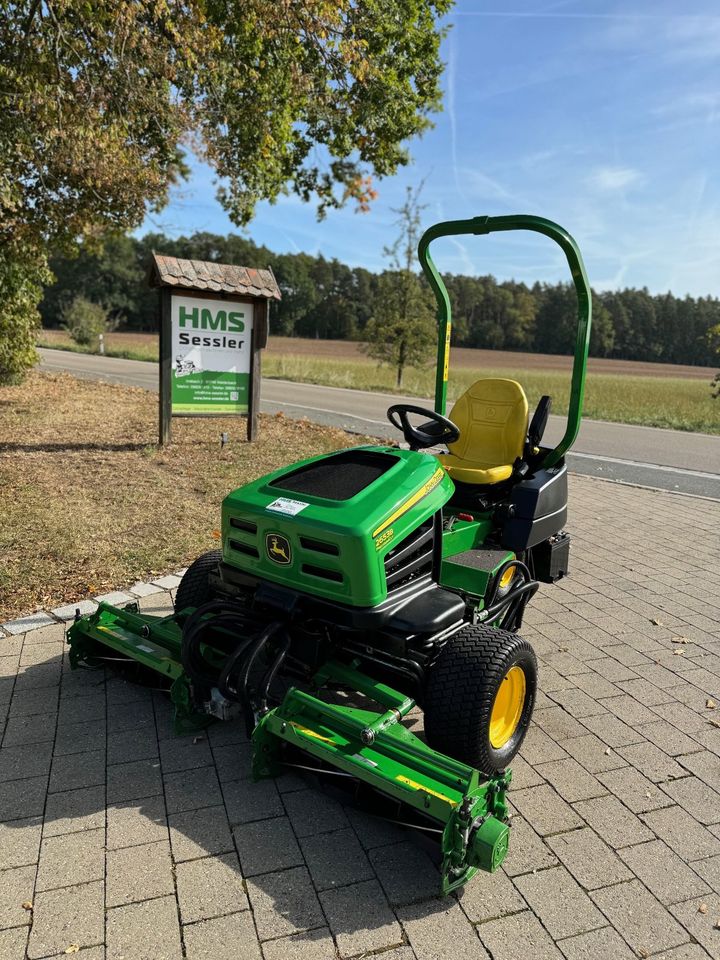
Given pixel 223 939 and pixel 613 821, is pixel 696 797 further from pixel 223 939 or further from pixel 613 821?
pixel 223 939

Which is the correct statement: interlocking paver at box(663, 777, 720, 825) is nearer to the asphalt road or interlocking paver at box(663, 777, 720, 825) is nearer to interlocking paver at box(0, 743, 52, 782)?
interlocking paver at box(0, 743, 52, 782)

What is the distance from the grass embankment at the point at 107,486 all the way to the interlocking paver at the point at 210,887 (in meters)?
2.29

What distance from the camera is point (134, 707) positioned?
306cm

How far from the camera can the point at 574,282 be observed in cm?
369

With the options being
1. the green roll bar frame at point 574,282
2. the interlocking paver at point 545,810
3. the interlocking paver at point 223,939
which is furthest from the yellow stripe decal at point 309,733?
the green roll bar frame at point 574,282

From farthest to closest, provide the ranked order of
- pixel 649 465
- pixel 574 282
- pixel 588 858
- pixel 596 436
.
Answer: pixel 596 436 < pixel 649 465 < pixel 574 282 < pixel 588 858

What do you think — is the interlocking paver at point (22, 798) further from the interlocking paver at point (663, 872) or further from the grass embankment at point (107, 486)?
the interlocking paver at point (663, 872)

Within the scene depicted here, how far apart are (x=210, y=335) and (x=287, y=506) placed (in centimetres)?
620

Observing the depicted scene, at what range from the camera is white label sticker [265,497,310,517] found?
2.60 m

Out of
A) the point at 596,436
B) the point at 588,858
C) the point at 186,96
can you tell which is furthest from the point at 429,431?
the point at 596,436

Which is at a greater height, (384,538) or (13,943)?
(384,538)

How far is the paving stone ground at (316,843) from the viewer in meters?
1.96

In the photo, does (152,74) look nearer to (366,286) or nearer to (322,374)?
(322,374)

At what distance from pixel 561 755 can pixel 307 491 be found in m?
1.56
